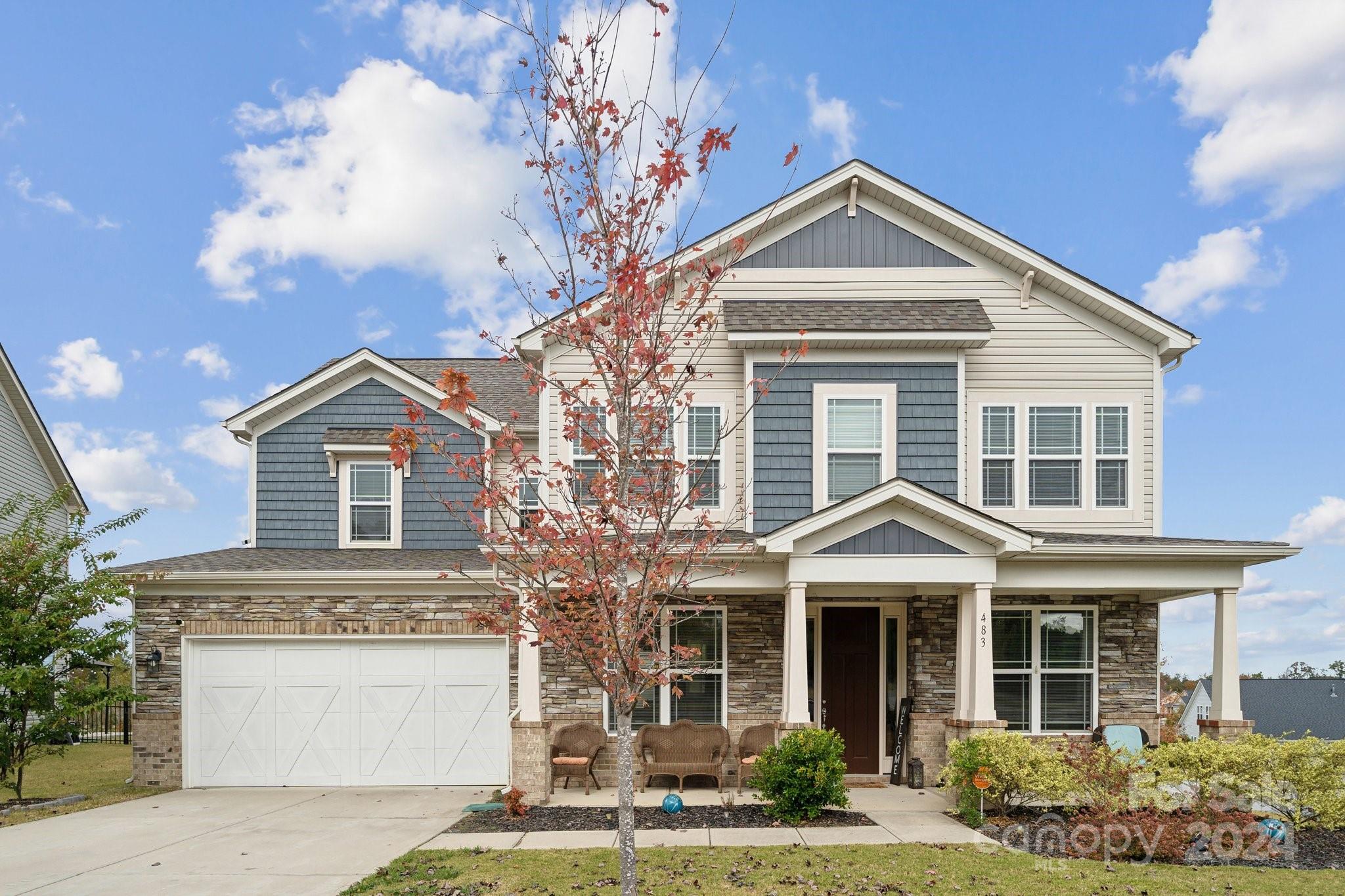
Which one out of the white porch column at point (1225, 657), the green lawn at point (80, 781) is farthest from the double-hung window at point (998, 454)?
the green lawn at point (80, 781)

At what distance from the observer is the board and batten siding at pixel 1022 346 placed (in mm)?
12836

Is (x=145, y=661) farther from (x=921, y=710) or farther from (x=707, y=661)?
(x=921, y=710)

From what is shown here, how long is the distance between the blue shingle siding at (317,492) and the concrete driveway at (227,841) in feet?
13.2

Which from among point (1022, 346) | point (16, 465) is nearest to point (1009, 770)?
point (1022, 346)

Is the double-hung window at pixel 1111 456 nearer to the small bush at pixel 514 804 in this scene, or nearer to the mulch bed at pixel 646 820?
the mulch bed at pixel 646 820

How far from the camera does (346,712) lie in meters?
13.0

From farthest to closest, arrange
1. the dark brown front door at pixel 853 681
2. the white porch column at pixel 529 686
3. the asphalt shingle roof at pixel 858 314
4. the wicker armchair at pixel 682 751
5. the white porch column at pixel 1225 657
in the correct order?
the dark brown front door at pixel 853 681, the asphalt shingle roof at pixel 858 314, the wicker armchair at pixel 682 751, the white porch column at pixel 1225 657, the white porch column at pixel 529 686

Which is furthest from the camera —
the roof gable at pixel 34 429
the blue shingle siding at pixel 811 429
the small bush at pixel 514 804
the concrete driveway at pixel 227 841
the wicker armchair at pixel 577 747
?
the roof gable at pixel 34 429

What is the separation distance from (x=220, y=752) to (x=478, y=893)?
7.62 meters

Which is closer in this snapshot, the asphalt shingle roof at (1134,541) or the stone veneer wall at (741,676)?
the asphalt shingle roof at (1134,541)

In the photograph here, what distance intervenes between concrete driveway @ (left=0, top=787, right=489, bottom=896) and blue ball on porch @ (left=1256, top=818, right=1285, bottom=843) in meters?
8.07

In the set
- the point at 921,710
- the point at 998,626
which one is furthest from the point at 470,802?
the point at 998,626

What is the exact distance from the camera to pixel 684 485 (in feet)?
37.4

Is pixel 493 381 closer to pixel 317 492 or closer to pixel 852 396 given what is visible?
pixel 317 492
